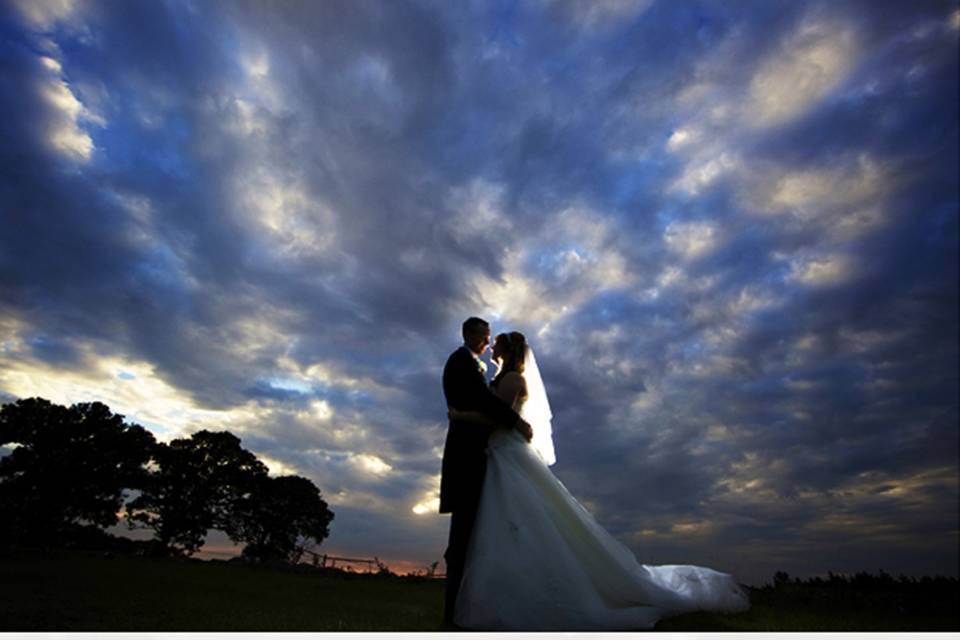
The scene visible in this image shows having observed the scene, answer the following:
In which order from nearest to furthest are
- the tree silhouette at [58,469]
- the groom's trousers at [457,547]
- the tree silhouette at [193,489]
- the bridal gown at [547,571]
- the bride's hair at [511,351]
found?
the bridal gown at [547,571], the groom's trousers at [457,547], the bride's hair at [511,351], the tree silhouette at [58,469], the tree silhouette at [193,489]

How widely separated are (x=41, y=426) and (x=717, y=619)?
34.9 metres

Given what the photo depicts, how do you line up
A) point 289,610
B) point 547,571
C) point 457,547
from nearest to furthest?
point 547,571 → point 457,547 → point 289,610

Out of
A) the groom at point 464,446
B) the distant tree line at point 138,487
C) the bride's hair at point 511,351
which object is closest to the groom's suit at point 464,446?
the groom at point 464,446

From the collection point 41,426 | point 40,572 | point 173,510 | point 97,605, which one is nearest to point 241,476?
point 173,510

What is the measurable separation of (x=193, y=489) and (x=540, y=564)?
35166mm

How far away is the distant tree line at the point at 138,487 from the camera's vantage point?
27.9 meters

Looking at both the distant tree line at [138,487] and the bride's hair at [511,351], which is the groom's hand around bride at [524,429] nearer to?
the bride's hair at [511,351]

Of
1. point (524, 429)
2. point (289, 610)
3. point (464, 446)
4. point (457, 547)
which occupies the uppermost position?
point (524, 429)

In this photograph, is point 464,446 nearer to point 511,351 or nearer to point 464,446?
point 464,446

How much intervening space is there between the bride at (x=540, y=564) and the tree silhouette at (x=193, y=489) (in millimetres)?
33564

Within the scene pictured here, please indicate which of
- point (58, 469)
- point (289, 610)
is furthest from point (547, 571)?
point (58, 469)

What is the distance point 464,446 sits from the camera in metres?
6.14

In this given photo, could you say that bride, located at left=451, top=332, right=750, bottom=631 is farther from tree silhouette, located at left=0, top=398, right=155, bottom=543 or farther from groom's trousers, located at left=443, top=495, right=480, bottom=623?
tree silhouette, located at left=0, top=398, right=155, bottom=543

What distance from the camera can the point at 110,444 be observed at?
30125mm
